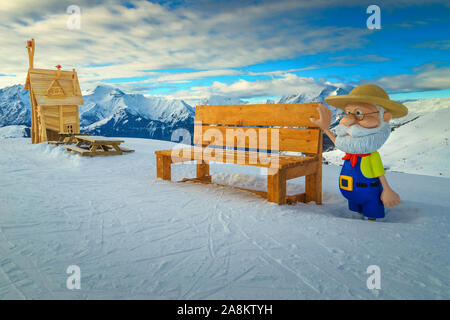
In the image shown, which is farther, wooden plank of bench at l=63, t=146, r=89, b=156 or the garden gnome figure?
wooden plank of bench at l=63, t=146, r=89, b=156

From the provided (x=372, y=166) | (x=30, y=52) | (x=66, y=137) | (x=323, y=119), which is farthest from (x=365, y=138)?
(x=30, y=52)

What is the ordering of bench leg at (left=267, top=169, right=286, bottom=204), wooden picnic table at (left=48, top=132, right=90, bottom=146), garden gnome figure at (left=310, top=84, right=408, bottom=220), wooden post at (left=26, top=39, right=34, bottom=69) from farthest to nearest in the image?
wooden post at (left=26, top=39, right=34, bottom=69)
wooden picnic table at (left=48, top=132, right=90, bottom=146)
bench leg at (left=267, top=169, right=286, bottom=204)
garden gnome figure at (left=310, top=84, right=408, bottom=220)

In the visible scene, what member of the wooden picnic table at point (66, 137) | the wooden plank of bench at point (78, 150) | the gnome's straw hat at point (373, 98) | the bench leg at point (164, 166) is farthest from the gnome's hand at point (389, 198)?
the wooden picnic table at point (66, 137)

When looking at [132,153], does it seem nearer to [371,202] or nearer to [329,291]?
[371,202]

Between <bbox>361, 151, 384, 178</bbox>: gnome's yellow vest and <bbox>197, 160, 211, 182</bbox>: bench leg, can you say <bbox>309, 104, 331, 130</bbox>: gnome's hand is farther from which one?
<bbox>197, 160, 211, 182</bbox>: bench leg

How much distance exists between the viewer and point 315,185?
4.44 meters

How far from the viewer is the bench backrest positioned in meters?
4.35

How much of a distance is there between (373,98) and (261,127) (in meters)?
1.72

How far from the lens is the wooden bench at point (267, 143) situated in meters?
4.11

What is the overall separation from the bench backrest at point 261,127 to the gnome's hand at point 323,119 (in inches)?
4.0

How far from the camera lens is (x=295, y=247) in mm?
2703

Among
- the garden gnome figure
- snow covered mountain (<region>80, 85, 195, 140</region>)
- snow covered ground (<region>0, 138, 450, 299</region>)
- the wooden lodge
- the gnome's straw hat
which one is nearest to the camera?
snow covered ground (<region>0, 138, 450, 299</region>)

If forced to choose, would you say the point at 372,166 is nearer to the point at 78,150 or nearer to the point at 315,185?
the point at 315,185

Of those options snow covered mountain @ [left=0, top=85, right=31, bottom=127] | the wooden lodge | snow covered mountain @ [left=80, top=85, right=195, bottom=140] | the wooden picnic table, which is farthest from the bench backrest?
snow covered mountain @ [left=0, top=85, right=31, bottom=127]
